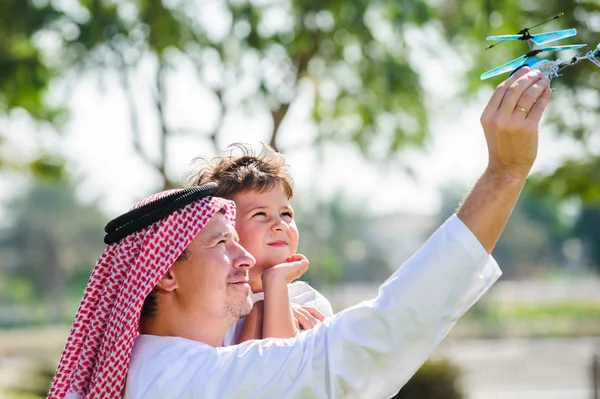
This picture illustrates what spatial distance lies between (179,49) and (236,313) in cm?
872

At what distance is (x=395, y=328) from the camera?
2176 millimetres

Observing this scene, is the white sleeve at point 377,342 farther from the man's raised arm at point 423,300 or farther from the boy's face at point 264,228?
the boy's face at point 264,228

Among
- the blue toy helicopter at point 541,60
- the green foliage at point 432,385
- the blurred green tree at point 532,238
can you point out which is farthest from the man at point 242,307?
the blurred green tree at point 532,238

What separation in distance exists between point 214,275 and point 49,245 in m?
68.3

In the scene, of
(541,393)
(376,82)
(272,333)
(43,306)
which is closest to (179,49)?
(376,82)

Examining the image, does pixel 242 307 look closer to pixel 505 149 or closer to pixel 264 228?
pixel 264 228

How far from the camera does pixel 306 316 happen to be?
300cm

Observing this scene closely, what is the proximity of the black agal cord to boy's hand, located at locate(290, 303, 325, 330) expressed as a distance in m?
0.53

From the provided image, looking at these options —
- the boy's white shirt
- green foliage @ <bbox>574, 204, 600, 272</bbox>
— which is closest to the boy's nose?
the boy's white shirt

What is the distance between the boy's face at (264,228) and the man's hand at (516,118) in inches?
43.7

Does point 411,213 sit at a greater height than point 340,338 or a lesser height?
greater

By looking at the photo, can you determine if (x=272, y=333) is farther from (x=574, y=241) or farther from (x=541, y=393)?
(x=574, y=241)

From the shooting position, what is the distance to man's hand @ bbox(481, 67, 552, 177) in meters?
2.06

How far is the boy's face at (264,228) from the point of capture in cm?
307
